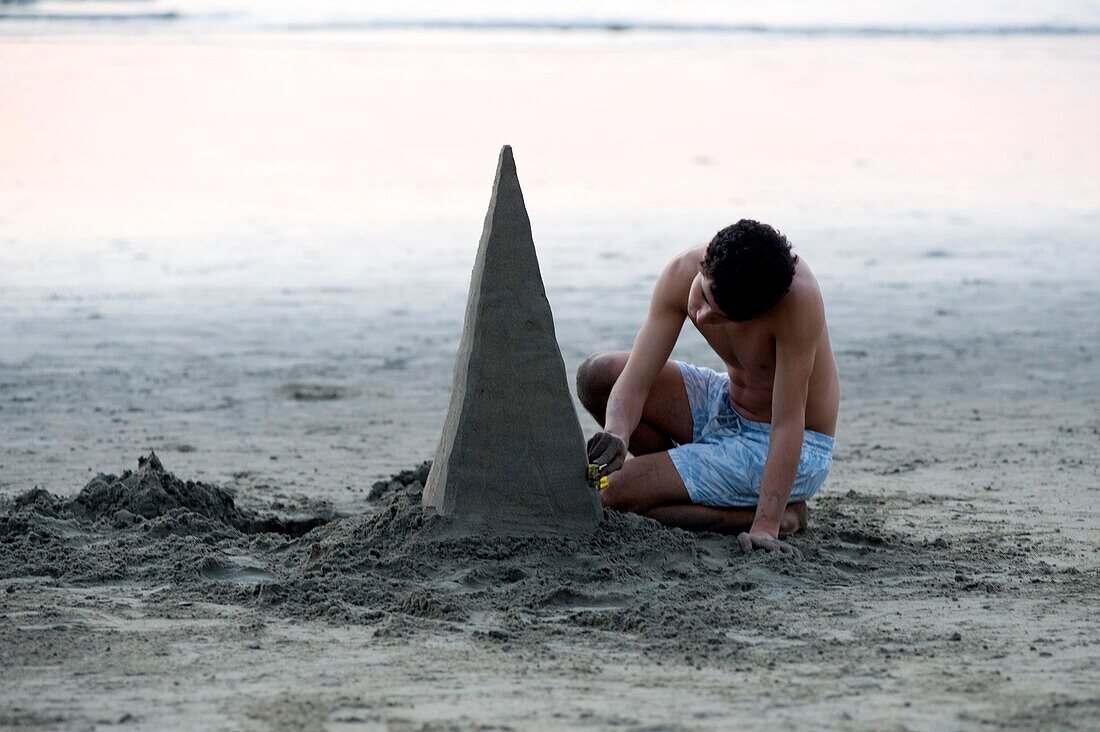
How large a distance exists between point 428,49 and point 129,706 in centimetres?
2760

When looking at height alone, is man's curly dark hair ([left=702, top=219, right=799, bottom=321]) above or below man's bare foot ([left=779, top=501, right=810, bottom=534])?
above

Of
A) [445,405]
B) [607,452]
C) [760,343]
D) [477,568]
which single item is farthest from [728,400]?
[445,405]

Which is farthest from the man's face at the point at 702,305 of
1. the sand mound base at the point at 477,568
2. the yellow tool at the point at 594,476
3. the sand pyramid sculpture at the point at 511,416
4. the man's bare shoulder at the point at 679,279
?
the sand mound base at the point at 477,568

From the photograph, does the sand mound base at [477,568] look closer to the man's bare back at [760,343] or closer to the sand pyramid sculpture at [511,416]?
the sand pyramid sculpture at [511,416]

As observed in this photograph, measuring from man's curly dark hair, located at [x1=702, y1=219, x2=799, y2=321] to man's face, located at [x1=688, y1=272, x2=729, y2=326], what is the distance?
0.17ft

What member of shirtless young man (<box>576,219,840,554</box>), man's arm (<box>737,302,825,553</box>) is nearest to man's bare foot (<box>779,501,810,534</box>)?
shirtless young man (<box>576,219,840,554</box>)

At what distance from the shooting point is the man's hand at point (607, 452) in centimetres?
464

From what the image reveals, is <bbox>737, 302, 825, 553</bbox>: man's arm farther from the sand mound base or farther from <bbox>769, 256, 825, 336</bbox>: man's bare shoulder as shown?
the sand mound base

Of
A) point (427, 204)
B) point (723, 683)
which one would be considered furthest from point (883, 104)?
point (723, 683)

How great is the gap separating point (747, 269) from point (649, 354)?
725 mm

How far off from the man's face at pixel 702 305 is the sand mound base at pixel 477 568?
71cm

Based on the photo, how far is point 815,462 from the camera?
4875 mm

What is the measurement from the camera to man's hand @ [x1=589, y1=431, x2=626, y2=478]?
4.64 m

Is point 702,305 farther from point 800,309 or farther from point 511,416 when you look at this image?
point 511,416
